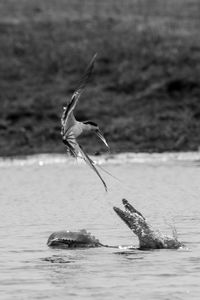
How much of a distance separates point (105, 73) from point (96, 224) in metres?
16.0

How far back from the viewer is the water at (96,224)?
12383mm

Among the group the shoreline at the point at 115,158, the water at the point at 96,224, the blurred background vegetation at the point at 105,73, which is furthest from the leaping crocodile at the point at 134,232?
the blurred background vegetation at the point at 105,73

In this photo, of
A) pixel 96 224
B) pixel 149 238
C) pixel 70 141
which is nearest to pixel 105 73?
pixel 96 224

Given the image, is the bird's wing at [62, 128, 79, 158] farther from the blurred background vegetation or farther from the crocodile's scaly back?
the blurred background vegetation

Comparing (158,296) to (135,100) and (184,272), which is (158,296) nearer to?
(184,272)

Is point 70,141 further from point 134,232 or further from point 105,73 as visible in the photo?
point 105,73

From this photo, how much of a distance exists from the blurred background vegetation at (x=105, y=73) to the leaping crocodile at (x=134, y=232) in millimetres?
12845

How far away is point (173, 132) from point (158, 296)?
1743 cm

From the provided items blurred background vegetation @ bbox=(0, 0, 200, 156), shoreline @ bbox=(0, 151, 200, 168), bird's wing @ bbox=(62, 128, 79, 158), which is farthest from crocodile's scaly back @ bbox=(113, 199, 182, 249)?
blurred background vegetation @ bbox=(0, 0, 200, 156)

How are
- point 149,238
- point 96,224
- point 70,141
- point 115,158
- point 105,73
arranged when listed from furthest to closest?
point 105,73, point 115,158, point 96,224, point 149,238, point 70,141

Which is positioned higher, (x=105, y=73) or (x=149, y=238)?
(x=105, y=73)

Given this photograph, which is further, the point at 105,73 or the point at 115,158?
the point at 105,73

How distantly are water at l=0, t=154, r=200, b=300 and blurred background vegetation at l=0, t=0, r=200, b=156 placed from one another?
1.75 meters

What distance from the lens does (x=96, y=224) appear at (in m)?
17.3
